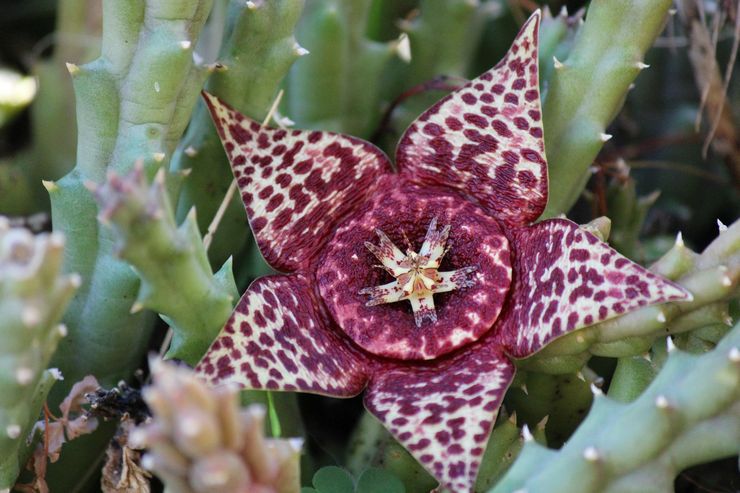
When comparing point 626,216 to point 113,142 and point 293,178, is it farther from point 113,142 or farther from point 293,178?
point 113,142

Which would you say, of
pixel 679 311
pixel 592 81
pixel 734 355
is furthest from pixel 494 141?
pixel 734 355

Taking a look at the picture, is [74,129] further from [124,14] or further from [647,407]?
[647,407]

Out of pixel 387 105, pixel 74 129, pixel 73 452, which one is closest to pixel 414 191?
pixel 387 105

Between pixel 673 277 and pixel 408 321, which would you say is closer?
pixel 673 277

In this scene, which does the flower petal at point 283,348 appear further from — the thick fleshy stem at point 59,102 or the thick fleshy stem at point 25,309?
the thick fleshy stem at point 59,102

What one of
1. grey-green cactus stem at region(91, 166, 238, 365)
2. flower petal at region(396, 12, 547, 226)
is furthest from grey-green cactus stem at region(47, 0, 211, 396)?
flower petal at region(396, 12, 547, 226)

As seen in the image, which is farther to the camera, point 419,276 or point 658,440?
point 419,276
